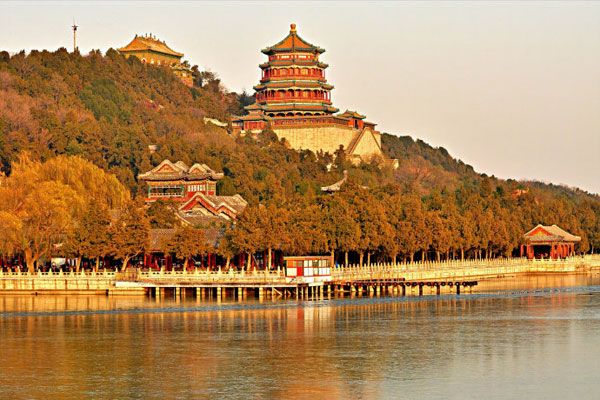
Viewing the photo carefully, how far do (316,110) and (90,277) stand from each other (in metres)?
70.6

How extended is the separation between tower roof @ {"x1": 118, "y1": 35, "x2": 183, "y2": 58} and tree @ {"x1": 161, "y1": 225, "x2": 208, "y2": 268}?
95.3m

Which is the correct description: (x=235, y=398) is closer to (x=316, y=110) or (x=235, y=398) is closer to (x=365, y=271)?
(x=365, y=271)

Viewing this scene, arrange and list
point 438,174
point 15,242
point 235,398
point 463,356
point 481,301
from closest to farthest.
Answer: point 235,398 < point 463,356 < point 481,301 < point 15,242 < point 438,174

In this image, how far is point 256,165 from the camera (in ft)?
416

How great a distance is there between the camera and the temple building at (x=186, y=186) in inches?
3809

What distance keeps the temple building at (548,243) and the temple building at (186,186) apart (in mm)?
30768

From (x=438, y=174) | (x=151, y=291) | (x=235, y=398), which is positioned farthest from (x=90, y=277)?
(x=438, y=174)

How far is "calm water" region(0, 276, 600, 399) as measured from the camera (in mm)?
38094

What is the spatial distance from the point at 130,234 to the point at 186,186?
115ft

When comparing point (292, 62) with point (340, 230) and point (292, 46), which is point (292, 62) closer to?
point (292, 46)

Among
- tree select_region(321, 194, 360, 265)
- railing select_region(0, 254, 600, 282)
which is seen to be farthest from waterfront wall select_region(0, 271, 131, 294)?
tree select_region(321, 194, 360, 265)

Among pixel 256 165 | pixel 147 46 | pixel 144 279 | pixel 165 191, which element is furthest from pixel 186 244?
pixel 147 46

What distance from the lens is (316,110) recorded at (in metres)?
140

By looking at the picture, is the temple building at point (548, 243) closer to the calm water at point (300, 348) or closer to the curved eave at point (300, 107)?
the curved eave at point (300, 107)
